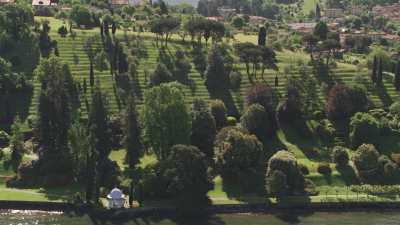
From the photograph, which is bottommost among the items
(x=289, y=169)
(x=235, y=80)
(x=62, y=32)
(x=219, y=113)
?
(x=289, y=169)

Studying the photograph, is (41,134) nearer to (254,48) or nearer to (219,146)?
(219,146)

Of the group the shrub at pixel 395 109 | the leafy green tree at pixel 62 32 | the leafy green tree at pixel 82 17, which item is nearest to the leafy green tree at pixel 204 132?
the shrub at pixel 395 109

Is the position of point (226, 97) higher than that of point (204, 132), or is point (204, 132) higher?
point (226, 97)

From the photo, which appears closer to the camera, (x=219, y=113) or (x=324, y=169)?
(x=324, y=169)

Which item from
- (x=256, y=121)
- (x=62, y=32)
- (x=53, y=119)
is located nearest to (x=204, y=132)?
(x=256, y=121)

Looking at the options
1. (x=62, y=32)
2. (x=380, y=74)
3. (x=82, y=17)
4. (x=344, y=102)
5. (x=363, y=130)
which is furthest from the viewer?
(x=82, y=17)

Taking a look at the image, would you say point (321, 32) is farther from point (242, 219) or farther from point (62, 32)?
point (242, 219)

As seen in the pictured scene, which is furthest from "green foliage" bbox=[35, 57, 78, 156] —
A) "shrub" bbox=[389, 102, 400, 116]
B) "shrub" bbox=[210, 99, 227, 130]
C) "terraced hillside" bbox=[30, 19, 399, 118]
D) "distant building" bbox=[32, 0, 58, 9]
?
"distant building" bbox=[32, 0, 58, 9]
